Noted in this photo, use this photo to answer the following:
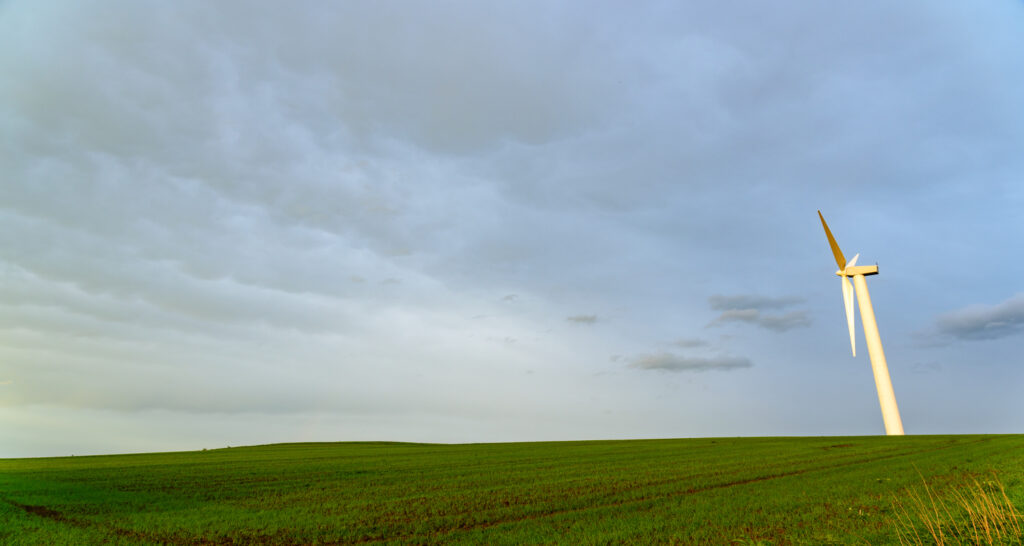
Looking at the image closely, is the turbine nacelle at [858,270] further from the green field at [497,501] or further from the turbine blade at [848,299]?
the green field at [497,501]

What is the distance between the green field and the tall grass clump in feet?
1.94

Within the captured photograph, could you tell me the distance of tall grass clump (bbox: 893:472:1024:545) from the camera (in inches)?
538

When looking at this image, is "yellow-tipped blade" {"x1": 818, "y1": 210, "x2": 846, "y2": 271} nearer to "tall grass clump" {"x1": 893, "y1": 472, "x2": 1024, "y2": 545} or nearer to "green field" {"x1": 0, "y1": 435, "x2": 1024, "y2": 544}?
"green field" {"x1": 0, "y1": 435, "x2": 1024, "y2": 544}

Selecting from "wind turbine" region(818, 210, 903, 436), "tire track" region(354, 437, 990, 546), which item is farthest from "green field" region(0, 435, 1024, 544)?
"wind turbine" region(818, 210, 903, 436)

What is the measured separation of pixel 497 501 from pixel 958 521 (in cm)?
1532

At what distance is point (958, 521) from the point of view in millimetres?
16094

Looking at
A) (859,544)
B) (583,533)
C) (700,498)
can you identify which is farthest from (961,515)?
(583,533)

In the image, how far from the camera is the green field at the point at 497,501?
17.4m

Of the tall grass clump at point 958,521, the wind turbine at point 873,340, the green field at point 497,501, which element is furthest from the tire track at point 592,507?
the wind turbine at point 873,340

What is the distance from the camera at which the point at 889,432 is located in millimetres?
67188

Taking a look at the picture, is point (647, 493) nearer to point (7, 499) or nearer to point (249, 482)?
point (249, 482)

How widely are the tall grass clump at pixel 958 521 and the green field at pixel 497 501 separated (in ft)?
1.94

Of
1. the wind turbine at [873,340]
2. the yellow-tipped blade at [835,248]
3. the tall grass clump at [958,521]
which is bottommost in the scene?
the tall grass clump at [958,521]

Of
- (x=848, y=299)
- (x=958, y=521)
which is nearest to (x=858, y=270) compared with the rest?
(x=848, y=299)
